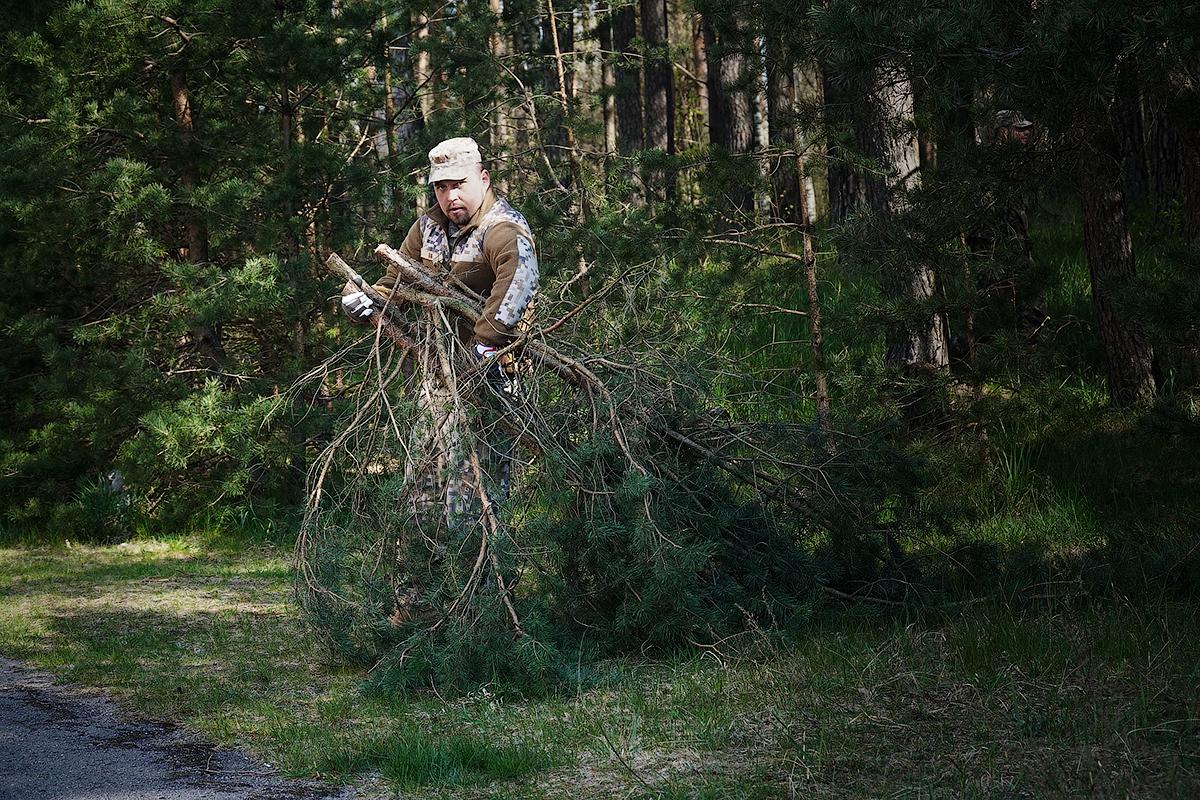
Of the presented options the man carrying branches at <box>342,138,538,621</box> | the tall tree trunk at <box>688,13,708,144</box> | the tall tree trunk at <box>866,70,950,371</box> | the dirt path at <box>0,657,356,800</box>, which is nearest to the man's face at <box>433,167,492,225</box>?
the man carrying branches at <box>342,138,538,621</box>

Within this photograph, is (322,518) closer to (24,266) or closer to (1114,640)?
(1114,640)

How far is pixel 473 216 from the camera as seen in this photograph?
6.49 m

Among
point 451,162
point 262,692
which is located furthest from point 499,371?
point 262,692

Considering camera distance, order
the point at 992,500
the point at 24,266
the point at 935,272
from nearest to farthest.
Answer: the point at 935,272, the point at 992,500, the point at 24,266

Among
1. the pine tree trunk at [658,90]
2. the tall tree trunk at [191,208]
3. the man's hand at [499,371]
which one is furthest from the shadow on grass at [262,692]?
the pine tree trunk at [658,90]

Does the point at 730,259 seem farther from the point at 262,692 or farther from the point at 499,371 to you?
the point at 262,692

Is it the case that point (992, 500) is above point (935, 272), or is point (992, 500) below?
below

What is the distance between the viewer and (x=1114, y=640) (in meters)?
5.21

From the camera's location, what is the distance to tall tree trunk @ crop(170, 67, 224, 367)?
423 inches

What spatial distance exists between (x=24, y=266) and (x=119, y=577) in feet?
10.7

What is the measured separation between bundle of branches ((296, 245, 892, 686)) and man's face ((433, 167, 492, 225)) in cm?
38

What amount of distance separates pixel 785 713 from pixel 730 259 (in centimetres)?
405

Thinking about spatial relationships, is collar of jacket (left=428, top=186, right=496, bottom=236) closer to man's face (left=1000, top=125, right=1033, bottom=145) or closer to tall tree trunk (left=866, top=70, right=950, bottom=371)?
tall tree trunk (left=866, top=70, right=950, bottom=371)

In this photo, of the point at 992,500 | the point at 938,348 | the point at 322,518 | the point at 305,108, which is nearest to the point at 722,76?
the point at 305,108
